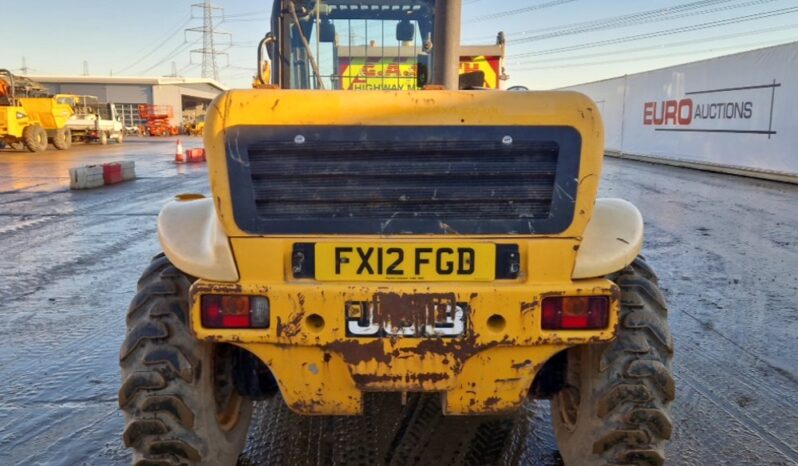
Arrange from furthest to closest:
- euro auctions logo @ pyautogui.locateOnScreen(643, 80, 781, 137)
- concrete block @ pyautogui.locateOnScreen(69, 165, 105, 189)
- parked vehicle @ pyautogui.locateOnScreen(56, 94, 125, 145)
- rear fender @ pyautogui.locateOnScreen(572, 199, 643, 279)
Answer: parked vehicle @ pyautogui.locateOnScreen(56, 94, 125, 145) → euro auctions logo @ pyautogui.locateOnScreen(643, 80, 781, 137) → concrete block @ pyautogui.locateOnScreen(69, 165, 105, 189) → rear fender @ pyautogui.locateOnScreen(572, 199, 643, 279)

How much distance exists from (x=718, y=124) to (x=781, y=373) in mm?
16118

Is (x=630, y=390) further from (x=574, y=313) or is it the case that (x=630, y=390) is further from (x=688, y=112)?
(x=688, y=112)

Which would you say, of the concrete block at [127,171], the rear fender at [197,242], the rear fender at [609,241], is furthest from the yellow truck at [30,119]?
the rear fender at [609,241]

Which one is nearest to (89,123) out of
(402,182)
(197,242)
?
(197,242)

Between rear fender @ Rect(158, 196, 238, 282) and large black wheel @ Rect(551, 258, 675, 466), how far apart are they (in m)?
1.51

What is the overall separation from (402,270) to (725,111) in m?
18.3

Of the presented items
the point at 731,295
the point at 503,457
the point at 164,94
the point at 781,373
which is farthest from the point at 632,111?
the point at 164,94

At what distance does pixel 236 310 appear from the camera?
2.43m

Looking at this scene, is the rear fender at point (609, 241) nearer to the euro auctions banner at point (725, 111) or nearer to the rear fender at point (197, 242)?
the rear fender at point (197, 242)

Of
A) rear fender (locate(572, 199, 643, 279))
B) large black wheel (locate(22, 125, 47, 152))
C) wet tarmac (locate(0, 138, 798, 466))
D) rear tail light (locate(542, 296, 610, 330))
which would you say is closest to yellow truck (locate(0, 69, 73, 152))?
large black wheel (locate(22, 125, 47, 152))

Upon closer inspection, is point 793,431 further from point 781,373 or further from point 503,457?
point 503,457

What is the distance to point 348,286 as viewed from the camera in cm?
240

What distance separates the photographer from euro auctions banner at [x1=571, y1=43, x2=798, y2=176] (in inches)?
620

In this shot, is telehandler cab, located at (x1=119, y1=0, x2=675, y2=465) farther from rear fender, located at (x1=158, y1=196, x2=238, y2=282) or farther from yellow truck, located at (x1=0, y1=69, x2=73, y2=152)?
yellow truck, located at (x1=0, y1=69, x2=73, y2=152)
